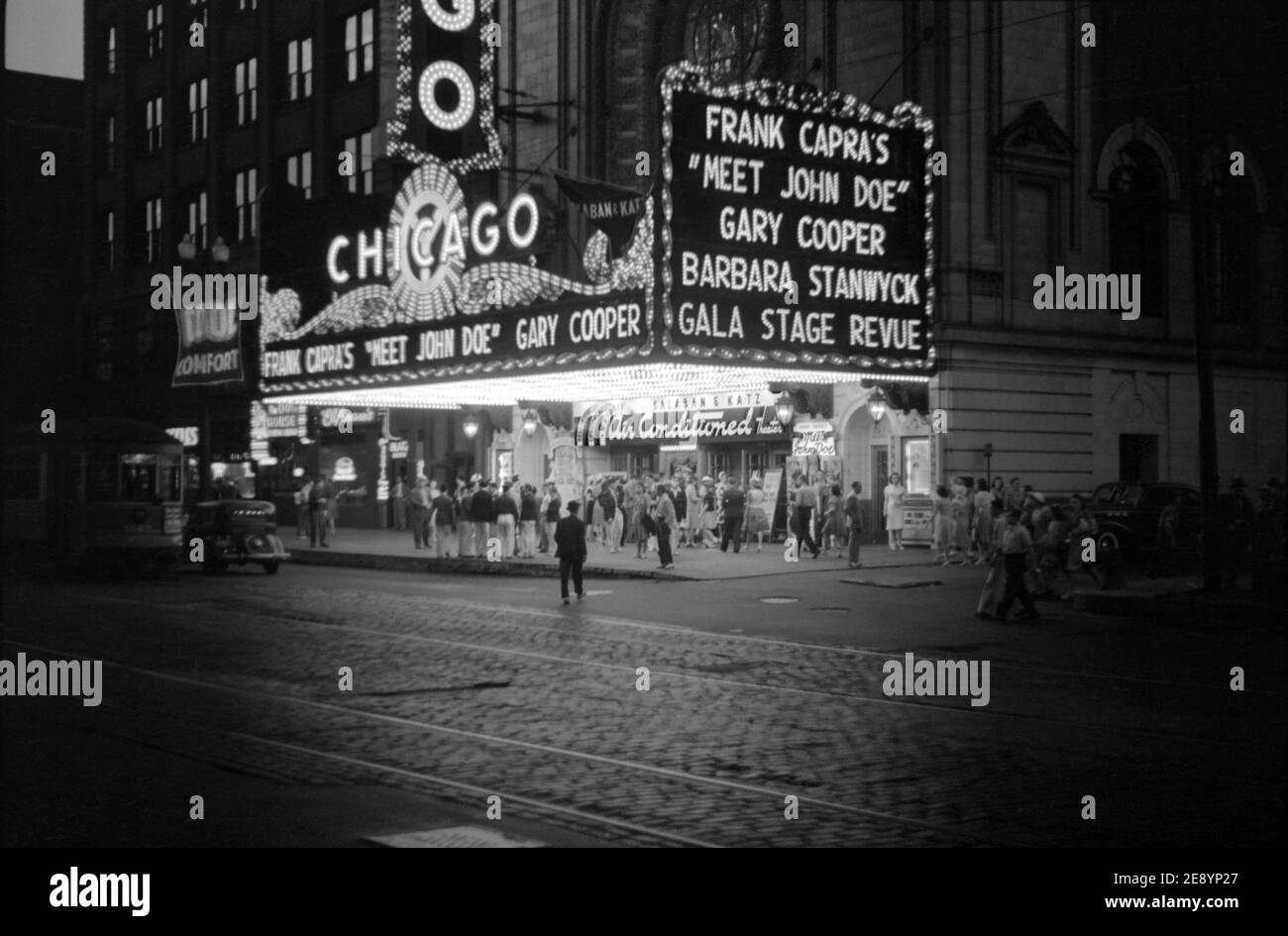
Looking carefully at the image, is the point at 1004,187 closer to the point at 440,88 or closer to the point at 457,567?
the point at 440,88

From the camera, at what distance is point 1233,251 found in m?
37.8

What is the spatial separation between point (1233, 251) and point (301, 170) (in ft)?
105

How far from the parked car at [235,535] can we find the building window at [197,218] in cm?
2969

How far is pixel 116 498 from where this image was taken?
96.5 ft

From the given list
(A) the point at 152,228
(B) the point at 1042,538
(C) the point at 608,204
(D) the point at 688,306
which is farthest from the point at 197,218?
(B) the point at 1042,538

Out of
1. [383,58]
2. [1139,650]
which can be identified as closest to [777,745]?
[1139,650]

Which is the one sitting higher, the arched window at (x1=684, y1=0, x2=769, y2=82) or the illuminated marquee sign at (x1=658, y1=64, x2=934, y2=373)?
the arched window at (x1=684, y1=0, x2=769, y2=82)

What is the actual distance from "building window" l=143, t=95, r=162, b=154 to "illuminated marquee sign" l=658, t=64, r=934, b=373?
135 ft

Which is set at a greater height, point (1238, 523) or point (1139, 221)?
point (1139, 221)

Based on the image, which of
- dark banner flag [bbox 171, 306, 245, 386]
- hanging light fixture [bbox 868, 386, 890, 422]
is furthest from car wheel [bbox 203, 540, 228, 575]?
hanging light fixture [bbox 868, 386, 890, 422]

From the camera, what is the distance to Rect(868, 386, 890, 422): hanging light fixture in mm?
32750

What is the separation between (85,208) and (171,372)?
1057 centimetres

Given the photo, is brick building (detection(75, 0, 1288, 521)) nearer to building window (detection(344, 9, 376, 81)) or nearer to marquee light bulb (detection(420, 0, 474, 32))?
building window (detection(344, 9, 376, 81))

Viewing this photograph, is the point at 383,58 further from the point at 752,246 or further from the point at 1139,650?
the point at 1139,650
